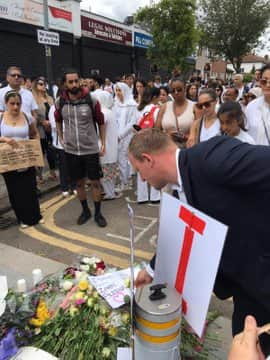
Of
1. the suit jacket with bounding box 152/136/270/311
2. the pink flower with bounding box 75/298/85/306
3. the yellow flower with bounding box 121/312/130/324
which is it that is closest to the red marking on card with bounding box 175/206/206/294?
the suit jacket with bounding box 152/136/270/311

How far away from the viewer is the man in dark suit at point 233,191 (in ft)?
4.14

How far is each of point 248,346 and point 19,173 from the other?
11.8 feet

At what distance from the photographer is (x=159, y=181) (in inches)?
63.1

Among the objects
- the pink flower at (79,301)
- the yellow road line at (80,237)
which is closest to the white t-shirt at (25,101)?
the yellow road line at (80,237)

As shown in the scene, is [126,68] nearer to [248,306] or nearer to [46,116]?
[46,116]

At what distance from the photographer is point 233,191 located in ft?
4.36

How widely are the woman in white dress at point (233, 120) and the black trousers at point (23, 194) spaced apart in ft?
7.99

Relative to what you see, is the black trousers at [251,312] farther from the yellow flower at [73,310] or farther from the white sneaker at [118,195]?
the white sneaker at [118,195]

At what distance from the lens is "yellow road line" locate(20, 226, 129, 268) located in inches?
137

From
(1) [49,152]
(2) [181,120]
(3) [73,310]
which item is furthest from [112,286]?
(1) [49,152]

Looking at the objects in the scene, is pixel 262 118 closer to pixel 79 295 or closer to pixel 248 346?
pixel 79 295

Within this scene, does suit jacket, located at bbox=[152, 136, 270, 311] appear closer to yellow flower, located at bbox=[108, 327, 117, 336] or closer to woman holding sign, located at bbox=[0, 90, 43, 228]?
yellow flower, located at bbox=[108, 327, 117, 336]

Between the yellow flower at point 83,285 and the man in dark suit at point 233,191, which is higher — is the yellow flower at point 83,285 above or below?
below

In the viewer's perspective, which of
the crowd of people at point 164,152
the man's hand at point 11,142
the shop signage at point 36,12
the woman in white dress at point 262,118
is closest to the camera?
the crowd of people at point 164,152
